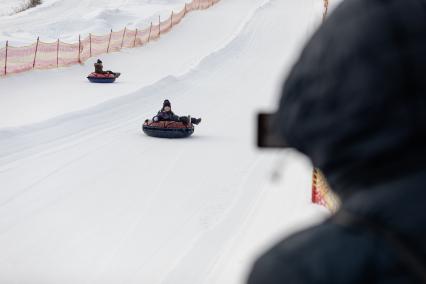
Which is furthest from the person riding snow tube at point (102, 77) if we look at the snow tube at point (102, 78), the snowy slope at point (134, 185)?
the snowy slope at point (134, 185)

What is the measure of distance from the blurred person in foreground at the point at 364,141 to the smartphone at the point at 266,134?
174mm

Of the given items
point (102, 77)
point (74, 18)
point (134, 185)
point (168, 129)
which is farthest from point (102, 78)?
point (74, 18)

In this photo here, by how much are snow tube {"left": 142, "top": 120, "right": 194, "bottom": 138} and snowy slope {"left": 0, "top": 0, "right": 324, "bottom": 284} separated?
0.64 feet

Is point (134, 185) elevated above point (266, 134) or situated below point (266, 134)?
below

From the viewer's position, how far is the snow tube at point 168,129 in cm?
1449

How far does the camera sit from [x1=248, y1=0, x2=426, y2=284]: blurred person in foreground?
1.21m

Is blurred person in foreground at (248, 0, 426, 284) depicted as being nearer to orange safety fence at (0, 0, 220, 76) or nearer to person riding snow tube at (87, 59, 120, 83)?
orange safety fence at (0, 0, 220, 76)

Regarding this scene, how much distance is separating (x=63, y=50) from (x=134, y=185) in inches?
627

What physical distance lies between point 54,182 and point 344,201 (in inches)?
401

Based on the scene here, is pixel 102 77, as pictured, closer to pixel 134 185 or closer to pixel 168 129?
pixel 168 129

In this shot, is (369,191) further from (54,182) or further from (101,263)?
(54,182)

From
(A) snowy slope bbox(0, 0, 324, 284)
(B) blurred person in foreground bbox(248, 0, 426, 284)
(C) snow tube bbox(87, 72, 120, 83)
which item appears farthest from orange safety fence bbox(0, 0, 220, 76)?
(B) blurred person in foreground bbox(248, 0, 426, 284)

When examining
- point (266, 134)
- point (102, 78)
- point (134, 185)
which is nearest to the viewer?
point (266, 134)

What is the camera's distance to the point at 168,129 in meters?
14.5
